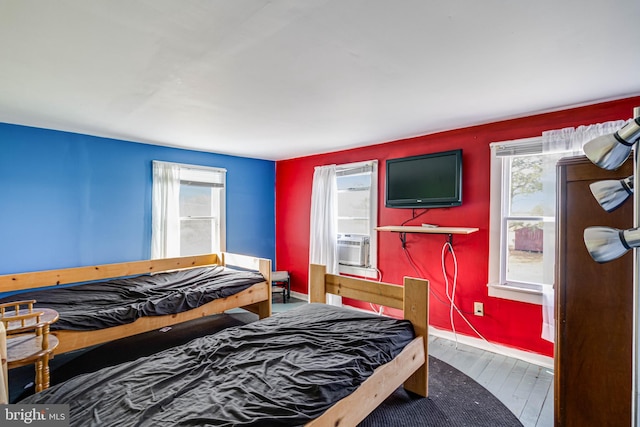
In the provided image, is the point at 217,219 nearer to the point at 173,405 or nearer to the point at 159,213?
the point at 159,213

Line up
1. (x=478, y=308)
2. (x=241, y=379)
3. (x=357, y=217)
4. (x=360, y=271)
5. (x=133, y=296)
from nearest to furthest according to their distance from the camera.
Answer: (x=241, y=379) → (x=133, y=296) → (x=478, y=308) → (x=360, y=271) → (x=357, y=217)

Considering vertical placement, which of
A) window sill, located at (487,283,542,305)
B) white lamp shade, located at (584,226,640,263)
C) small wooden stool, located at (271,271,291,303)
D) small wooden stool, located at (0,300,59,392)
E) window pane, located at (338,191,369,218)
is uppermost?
window pane, located at (338,191,369,218)

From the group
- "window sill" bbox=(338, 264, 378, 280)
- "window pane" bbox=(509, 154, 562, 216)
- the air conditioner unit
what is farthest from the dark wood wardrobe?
the air conditioner unit

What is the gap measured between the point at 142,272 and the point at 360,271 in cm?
258

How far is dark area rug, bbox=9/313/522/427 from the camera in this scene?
1896 millimetres

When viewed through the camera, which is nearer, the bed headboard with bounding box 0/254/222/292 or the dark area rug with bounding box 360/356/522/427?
the dark area rug with bounding box 360/356/522/427

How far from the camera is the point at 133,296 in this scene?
2.81 metres

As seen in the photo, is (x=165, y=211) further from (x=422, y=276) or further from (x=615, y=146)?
(x=615, y=146)

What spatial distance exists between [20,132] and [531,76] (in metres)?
4.25

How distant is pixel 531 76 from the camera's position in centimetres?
188

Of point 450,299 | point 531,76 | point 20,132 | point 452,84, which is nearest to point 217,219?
point 20,132

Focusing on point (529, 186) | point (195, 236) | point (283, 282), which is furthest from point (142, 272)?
point (529, 186)

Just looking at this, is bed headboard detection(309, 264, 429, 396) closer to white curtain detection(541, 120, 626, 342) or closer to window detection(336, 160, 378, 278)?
white curtain detection(541, 120, 626, 342)

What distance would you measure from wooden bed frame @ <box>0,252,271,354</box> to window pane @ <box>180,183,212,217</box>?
0.62 metres
